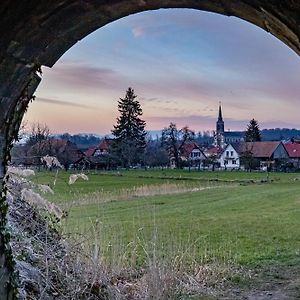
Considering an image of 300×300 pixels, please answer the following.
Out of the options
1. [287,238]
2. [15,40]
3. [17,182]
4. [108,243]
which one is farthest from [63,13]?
[287,238]

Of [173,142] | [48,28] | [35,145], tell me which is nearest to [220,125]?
[173,142]

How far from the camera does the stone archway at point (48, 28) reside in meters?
2.62

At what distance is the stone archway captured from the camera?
262cm

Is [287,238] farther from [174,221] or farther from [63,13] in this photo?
[63,13]

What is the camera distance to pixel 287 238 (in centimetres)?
1356

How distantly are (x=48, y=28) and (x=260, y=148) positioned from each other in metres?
82.3

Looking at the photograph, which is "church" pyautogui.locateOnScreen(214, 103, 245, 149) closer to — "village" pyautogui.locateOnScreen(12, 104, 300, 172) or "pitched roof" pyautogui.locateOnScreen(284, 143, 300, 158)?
"village" pyautogui.locateOnScreen(12, 104, 300, 172)

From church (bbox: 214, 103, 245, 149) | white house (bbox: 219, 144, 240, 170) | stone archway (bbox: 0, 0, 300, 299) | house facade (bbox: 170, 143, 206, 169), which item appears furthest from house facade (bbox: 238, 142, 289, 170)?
stone archway (bbox: 0, 0, 300, 299)

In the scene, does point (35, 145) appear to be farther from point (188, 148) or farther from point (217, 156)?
point (217, 156)

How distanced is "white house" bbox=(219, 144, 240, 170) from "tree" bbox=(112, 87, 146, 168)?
63.5 ft

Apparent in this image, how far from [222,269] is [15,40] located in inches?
277

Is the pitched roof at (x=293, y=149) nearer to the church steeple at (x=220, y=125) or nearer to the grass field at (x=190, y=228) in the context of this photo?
the church steeple at (x=220, y=125)

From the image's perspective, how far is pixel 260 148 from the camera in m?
83.2

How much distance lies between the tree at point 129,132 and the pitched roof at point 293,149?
27.9 meters
